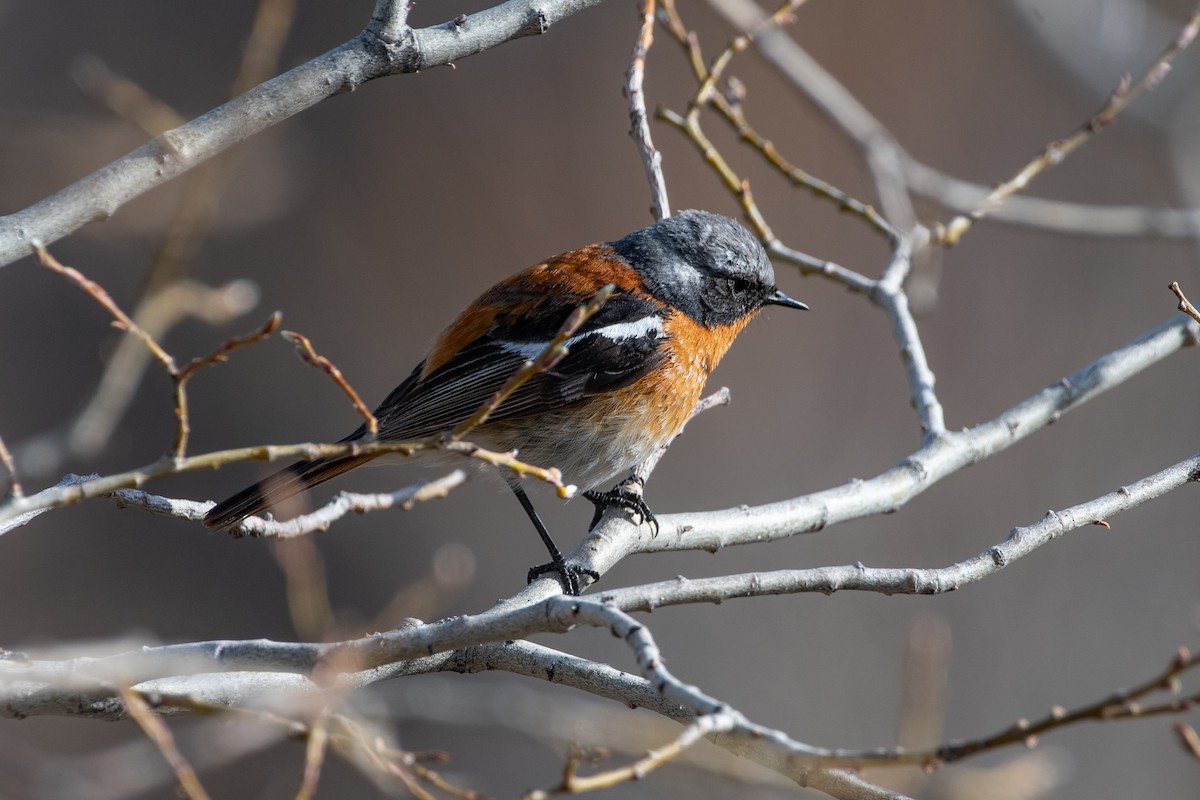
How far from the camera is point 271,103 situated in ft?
8.25

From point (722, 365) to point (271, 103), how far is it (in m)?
5.23

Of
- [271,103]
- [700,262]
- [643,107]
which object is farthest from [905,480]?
[271,103]

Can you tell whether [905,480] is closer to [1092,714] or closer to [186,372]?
[1092,714]

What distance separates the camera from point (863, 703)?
7.16 metres

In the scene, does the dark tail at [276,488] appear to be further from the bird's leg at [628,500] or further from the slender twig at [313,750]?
the slender twig at [313,750]

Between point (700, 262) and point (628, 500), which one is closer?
point (628, 500)

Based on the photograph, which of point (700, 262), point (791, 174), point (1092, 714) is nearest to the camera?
point (1092, 714)

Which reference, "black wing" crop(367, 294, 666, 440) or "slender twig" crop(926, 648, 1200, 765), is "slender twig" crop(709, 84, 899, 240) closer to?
"black wing" crop(367, 294, 666, 440)

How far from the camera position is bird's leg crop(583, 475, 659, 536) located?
149 inches

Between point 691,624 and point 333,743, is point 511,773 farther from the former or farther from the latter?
point 333,743

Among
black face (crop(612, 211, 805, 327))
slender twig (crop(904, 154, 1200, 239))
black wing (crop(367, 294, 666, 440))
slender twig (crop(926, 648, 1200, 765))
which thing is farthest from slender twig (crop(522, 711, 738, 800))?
slender twig (crop(904, 154, 1200, 239))

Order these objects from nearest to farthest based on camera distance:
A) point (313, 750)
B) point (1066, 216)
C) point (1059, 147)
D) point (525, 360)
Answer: point (313, 750) < point (525, 360) < point (1059, 147) < point (1066, 216)

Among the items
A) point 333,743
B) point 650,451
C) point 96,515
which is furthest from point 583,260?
point 96,515

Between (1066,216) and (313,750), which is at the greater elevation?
(1066,216)
